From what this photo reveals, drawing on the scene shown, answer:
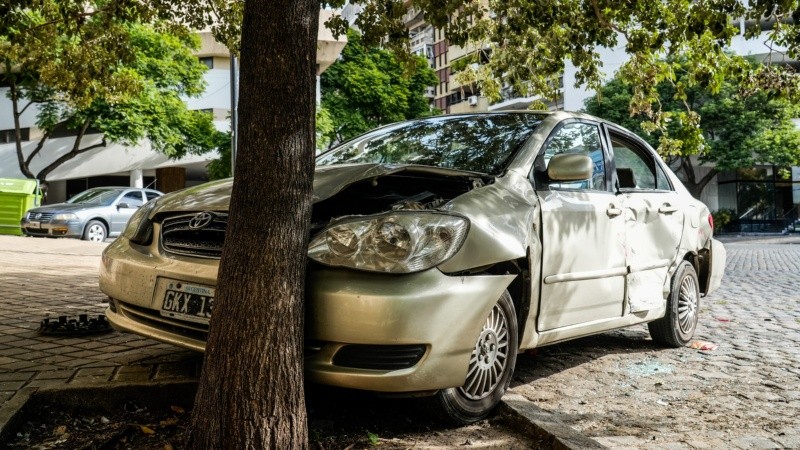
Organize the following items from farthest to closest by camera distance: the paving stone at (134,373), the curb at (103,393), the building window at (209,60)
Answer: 1. the building window at (209,60)
2. the paving stone at (134,373)
3. the curb at (103,393)

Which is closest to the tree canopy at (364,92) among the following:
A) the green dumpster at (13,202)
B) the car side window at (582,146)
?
the green dumpster at (13,202)

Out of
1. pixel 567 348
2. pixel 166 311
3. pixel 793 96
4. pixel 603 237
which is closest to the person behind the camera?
pixel 166 311

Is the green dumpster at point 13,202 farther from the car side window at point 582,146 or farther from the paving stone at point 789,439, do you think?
the paving stone at point 789,439

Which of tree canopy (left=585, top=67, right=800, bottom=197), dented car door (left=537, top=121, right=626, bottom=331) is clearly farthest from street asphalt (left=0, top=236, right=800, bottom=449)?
tree canopy (left=585, top=67, right=800, bottom=197)

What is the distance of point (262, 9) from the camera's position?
8.79 ft

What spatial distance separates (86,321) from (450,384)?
3.08 meters

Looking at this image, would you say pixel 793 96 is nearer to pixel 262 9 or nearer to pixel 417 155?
pixel 417 155

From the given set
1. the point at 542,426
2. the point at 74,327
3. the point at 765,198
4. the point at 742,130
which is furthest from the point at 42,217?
the point at 765,198

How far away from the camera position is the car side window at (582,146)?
429cm

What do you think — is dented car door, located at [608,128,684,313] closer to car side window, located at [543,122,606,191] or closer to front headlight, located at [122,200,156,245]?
car side window, located at [543,122,606,191]

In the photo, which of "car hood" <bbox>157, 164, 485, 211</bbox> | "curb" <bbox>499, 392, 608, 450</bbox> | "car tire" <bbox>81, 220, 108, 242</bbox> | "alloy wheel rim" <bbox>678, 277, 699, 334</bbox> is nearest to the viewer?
"curb" <bbox>499, 392, 608, 450</bbox>

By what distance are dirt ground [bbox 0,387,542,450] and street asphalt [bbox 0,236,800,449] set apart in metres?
0.14

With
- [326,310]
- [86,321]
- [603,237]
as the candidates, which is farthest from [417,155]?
[86,321]

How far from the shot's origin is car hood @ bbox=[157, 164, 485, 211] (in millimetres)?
3379
